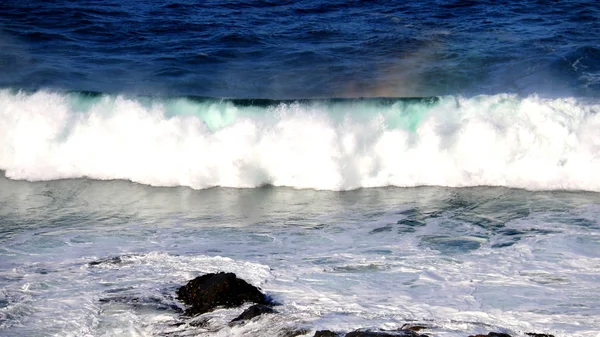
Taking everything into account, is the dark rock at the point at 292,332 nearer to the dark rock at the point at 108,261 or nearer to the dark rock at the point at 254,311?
the dark rock at the point at 254,311

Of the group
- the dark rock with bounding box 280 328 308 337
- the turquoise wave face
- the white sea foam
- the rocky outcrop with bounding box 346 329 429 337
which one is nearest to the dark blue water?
the turquoise wave face

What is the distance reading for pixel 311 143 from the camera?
586 inches

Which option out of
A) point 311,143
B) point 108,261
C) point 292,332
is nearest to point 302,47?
point 311,143

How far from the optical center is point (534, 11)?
20625 mm

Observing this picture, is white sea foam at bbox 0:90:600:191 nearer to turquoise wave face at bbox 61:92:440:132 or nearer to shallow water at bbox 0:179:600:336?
turquoise wave face at bbox 61:92:440:132

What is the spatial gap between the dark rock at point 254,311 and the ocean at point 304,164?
5.1 inches

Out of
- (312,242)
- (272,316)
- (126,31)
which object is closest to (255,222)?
(312,242)

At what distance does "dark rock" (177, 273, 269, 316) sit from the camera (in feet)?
27.2

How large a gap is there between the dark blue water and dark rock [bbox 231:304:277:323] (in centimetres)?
880

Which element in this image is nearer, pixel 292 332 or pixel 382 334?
pixel 382 334

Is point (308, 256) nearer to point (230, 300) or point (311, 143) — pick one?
point (230, 300)

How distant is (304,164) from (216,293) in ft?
21.3

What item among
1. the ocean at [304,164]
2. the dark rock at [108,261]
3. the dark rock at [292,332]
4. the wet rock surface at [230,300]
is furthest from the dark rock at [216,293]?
the dark rock at [108,261]

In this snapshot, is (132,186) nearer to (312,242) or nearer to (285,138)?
(285,138)
